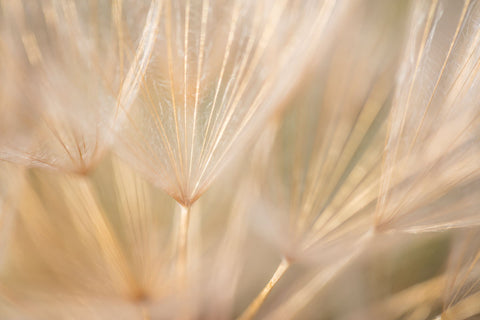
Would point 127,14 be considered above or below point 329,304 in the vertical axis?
above

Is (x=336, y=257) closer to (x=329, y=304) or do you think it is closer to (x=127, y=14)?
(x=329, y=304)

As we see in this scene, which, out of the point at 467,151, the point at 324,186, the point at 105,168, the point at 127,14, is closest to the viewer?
the point at 127,14

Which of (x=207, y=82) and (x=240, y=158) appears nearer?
(x=207, y=82)

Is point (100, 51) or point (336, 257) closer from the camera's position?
point (100, 51)

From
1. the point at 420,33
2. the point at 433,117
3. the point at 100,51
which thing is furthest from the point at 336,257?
the point at 100,51

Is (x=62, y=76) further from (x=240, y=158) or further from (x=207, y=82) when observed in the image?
(x=240, y=158)

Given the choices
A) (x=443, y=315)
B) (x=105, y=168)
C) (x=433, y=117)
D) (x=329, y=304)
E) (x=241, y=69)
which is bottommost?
(x=443, y=315)

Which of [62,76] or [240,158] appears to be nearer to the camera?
[62,76]

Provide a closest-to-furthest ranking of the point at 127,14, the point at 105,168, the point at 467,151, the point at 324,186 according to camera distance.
Result: the point at 127,14 → the point at 467,151 → the point at 324,186 → the point at 105,168

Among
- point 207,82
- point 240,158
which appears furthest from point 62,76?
point 240,158

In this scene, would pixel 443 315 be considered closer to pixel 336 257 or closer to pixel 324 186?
pixel 336 257
